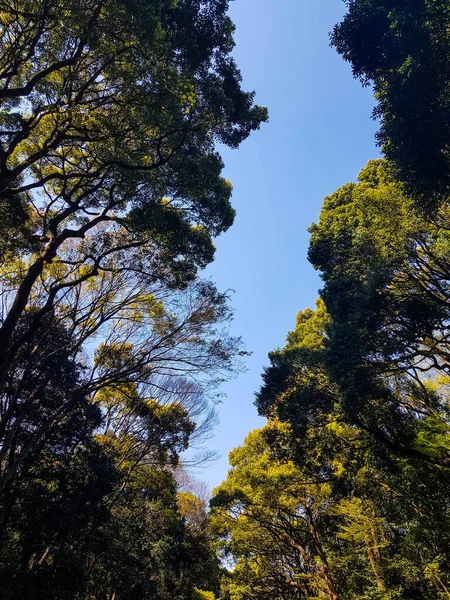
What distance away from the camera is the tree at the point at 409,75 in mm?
4883

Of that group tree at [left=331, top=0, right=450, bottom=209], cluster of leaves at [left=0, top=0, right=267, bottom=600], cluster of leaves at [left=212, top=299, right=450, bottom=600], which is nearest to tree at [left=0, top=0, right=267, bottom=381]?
cluster of leaves at [left=0, top=0, right=267, bottom=600]

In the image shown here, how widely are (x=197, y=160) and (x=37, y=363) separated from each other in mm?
6092

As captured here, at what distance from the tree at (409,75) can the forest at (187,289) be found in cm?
3

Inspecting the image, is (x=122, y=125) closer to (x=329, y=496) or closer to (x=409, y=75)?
(x=409, y=75)

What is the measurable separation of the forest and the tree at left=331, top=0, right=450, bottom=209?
30mm

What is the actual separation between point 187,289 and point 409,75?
21.1 ft

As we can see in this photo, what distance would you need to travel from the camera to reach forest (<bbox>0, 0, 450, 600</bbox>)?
17.1ft

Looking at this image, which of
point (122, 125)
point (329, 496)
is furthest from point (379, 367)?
point (122, 125)

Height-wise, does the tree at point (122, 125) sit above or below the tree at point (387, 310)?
above

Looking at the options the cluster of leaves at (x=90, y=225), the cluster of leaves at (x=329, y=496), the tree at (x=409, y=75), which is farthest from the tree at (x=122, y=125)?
the cluster of leaves at (x=329, y=496)

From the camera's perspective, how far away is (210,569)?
1578 cm

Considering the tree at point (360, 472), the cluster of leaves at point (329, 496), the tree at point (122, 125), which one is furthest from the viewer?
the cluster of leaves at point (329, 496)

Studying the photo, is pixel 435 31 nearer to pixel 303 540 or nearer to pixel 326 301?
pixel 326 301

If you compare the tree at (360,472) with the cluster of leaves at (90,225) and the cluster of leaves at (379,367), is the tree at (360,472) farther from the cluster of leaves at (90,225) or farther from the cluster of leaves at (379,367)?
the cluster of leaves at (90,225)
